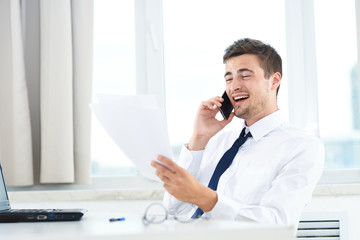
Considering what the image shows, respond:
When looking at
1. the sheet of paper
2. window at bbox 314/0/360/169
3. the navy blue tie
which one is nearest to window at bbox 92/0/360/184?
window at bbox 314/0/360/169

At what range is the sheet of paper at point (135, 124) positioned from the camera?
0.89 meters

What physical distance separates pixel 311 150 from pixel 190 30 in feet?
3.83

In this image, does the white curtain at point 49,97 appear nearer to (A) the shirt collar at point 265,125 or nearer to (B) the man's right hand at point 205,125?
(B) the man's right hand at point 205,125

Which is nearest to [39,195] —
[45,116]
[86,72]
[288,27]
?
[45,116]

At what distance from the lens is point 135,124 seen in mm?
913

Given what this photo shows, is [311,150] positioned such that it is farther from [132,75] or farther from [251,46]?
[132,75]

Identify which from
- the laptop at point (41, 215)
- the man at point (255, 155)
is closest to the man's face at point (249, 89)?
the man at point (255, 155)

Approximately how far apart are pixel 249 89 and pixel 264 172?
1.11ft

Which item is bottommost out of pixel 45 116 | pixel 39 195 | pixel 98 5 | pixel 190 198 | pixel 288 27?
pixel 39 195

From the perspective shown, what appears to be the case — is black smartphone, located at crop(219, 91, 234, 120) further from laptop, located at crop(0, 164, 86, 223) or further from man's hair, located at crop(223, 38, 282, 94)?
laptop, located at crop(0, 164, 86, 223)

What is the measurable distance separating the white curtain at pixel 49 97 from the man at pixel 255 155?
0.74m

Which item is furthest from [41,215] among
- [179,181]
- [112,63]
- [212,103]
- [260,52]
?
[112,63]

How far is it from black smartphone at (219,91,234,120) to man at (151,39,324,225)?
0.02 meters

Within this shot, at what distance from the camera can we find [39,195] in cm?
209
